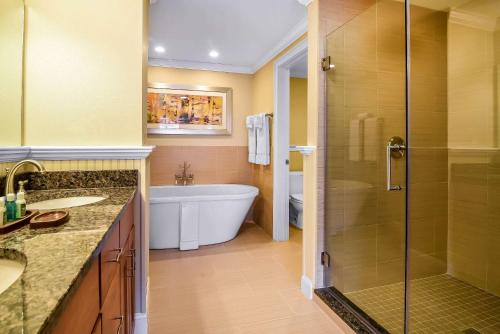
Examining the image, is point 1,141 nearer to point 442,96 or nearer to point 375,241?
point 375,241

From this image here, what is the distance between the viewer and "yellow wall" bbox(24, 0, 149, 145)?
1.48m

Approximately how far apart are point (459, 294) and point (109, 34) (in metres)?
3.01

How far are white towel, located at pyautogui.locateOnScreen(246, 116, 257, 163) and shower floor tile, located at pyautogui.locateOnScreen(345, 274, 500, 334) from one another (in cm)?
223

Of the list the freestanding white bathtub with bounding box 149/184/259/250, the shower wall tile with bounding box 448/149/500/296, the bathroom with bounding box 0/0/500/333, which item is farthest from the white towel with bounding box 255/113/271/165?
the shower wall tile with bounding box 448/149/500/296

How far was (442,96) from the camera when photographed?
224 cm

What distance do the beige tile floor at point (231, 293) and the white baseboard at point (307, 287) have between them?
1.5 inches

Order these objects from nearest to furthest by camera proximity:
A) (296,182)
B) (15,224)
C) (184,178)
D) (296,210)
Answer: (15,224) < (184,178) < (296,210) < (296,182)

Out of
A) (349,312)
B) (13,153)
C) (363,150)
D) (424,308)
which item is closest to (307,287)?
(349,312)

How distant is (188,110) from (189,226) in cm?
169

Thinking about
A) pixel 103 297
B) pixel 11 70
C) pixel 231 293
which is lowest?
pixel 231 293

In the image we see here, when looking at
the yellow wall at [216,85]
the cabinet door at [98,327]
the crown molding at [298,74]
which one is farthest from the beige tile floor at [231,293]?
the crown molding at [298,74]

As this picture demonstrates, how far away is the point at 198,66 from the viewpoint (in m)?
3.85

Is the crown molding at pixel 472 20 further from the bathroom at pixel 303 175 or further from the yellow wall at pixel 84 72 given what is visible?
the yellow wall at pixel 84 72

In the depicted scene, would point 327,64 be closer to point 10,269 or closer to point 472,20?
point 472,20
